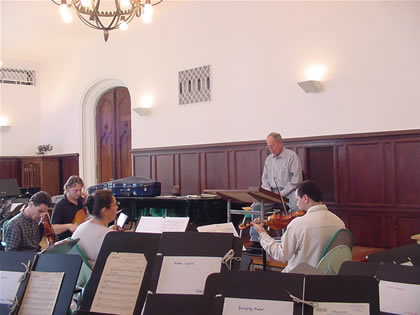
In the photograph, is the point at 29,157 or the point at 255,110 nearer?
the point at 255,110

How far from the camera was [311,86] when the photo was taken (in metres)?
6.34

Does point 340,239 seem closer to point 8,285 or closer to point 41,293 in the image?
point 41,293

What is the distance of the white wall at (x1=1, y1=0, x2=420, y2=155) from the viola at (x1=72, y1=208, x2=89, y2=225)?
3.40 m

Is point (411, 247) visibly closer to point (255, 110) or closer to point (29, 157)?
point (255, 110)

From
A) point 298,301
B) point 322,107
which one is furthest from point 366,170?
point 298,301

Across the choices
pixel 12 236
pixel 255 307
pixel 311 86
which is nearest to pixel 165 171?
pixel 311 86

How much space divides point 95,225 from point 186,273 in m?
1.51

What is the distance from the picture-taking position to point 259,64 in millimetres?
7066

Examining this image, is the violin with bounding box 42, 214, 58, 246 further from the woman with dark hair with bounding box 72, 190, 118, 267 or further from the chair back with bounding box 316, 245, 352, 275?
the chair back with bounding box 316, 245, 352, 275

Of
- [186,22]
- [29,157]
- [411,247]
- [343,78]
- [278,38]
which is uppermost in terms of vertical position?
[186,22]

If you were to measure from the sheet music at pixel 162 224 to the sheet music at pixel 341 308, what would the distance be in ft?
5.56

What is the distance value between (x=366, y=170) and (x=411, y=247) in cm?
381

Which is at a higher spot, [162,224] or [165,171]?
[165,171]

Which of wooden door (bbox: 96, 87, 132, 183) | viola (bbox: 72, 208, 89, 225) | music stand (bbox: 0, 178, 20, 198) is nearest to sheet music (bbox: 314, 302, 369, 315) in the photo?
viola (bbox: 72, 208, 89, 225)
